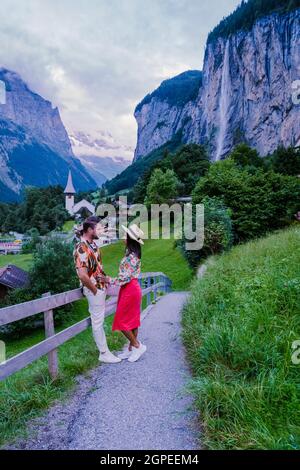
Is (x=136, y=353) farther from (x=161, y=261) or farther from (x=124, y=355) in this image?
(x=161, y=261)

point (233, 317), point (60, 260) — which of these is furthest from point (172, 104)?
point (233, 317)

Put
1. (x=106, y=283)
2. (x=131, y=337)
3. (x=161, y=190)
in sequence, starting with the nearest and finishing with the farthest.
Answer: (x=106, y=283)
(x=131, y=337)
(x=161, y=190)

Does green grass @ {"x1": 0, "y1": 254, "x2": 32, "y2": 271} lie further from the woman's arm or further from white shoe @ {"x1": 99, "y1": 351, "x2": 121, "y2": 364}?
the woman's arm

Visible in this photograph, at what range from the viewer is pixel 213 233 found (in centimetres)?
1523

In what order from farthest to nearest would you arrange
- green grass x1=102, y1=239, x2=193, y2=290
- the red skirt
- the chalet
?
1. the chalet
2. green grass x1=102, y1=239, x2=193, y2=290
3. the red skirt

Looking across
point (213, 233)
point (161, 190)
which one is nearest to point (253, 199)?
point (213, 233)

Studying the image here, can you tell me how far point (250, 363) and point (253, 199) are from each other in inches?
684

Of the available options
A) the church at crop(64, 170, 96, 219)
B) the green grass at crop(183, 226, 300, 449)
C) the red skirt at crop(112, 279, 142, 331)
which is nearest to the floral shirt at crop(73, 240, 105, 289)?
the red skirt at crop(112, 279, 142, 331)

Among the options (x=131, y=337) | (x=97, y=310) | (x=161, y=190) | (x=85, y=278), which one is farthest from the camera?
(x=161, y=190)

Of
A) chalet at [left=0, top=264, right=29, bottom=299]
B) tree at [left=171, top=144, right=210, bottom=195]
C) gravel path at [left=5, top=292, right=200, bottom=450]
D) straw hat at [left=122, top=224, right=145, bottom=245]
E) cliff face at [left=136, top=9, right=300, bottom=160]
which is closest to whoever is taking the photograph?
gravel path at [left=5, top=292, right=200, bottom=450]

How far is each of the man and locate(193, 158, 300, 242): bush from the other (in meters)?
15.5

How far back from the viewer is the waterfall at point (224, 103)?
90875 mm

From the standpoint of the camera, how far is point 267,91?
3031 inches

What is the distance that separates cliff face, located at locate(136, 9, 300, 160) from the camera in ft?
230
